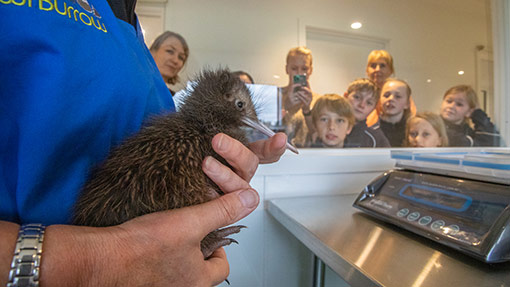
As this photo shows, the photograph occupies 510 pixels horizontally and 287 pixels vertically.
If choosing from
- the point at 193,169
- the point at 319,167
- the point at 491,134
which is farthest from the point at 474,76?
the point at 193,169

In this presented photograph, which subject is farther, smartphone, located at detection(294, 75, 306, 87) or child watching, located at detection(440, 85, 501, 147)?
child watching, located at detection(440, 85, 501, 147)

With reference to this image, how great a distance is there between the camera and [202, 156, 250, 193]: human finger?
683mm

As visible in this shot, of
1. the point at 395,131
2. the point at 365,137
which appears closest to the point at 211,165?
the point at 365,137

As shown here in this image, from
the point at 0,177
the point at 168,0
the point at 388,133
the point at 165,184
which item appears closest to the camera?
the point at 0,177

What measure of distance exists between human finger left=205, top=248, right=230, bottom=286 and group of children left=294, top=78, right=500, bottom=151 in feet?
4.37

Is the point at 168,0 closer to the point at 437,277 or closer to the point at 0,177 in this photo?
the point at 0,177

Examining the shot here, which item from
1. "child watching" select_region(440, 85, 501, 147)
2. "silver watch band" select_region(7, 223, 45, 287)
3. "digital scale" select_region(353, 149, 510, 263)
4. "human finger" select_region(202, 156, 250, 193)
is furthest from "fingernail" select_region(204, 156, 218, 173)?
"child watching" select_region(440, 85, 501, 147)

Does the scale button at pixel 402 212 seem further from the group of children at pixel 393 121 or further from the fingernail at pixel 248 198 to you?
the group of children at pixel 393 121

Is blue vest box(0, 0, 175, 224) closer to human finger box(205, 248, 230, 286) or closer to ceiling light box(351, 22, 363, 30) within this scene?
human finger box(205, 248, 230, 286)

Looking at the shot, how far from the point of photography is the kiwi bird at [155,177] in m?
0.62

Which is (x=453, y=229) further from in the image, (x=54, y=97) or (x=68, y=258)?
(x=54, y=97)

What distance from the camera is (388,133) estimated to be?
2.21 m

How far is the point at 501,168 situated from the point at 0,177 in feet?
4.07

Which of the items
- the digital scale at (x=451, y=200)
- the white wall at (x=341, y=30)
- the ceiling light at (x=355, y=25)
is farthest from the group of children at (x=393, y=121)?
the digital scale at (x=451, y=200)
